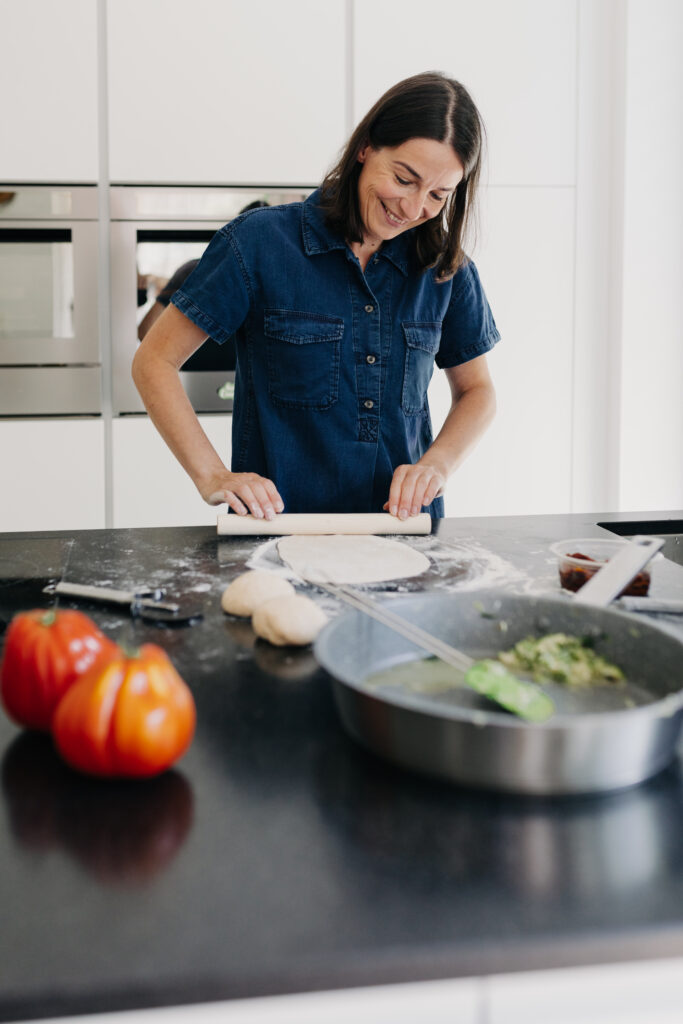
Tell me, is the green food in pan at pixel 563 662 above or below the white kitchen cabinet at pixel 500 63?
below

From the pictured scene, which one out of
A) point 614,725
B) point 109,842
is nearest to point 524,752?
point 614,725

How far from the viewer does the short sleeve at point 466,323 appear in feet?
5.81

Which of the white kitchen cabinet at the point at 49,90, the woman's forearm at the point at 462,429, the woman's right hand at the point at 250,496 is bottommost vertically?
the woman's right hand at the point at 250,496

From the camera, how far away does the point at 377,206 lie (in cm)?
154

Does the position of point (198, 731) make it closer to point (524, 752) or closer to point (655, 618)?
point (524, 752)

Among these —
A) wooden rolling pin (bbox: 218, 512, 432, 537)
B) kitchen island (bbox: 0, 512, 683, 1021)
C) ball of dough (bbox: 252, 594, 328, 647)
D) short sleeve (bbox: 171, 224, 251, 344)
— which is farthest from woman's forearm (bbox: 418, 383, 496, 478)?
kitchen island (bbox: 0, 512, 683, 1021)

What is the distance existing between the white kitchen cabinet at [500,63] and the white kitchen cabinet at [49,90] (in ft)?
2.44

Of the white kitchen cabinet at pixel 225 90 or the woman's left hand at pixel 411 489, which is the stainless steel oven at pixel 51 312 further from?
the woman's left hand at pixel 411 489

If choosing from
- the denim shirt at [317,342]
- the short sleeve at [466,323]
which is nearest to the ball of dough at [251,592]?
the denim shirt at [317,342]

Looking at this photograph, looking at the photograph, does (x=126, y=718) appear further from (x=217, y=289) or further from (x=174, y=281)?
(x=174, y=281)

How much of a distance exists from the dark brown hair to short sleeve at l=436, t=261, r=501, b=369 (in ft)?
0.20

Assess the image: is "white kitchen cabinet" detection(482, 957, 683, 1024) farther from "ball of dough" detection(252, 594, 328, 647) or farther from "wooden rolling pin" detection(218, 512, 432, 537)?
"wooden rolling pin" detection(218, 512, 432, 537)

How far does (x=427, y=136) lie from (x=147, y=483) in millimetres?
1494

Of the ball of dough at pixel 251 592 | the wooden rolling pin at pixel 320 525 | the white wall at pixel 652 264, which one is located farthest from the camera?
the white wall at pixel 652 264
